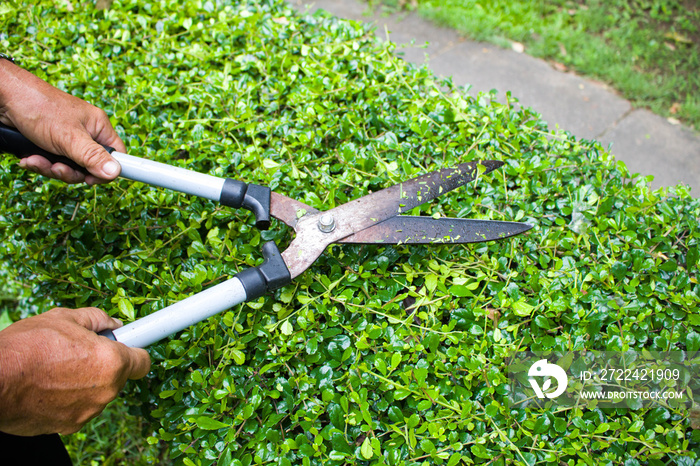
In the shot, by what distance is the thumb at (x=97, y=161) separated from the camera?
1.87 metres

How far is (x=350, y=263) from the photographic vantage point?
1979mm

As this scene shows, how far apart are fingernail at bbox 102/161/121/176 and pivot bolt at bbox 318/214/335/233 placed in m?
0.85

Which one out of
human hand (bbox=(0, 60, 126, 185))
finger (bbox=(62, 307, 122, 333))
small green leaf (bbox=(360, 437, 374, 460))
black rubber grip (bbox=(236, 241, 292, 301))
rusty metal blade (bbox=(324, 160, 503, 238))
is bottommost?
small green leaf (bbox=(360, 437, 374, 460))

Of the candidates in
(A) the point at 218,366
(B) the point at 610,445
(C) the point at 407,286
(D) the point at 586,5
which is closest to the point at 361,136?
(C) the point at 407,286

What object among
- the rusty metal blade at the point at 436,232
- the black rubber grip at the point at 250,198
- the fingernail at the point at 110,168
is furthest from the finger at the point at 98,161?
the rusty metal blade at the point at 436,232

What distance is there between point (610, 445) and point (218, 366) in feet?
4.75

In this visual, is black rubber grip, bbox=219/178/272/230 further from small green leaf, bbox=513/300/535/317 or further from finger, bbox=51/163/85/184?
small green leaf, bbox=513/300/535/317

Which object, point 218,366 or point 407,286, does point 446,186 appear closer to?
point 407,286

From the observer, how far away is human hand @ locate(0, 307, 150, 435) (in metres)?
1.38

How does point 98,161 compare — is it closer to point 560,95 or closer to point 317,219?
point 317,219

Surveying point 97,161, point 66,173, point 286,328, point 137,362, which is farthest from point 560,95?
point 137,362

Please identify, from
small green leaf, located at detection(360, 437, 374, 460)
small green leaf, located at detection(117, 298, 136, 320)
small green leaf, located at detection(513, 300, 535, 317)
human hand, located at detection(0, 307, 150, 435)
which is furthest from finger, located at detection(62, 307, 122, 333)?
small green leaf, located at detection(513, 300, 535, 317)

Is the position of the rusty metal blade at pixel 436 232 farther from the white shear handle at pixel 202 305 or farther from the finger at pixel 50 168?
the finger at pixel 50 168

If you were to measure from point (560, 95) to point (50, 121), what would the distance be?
3578mm
